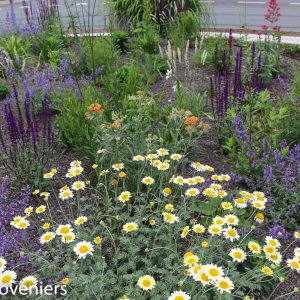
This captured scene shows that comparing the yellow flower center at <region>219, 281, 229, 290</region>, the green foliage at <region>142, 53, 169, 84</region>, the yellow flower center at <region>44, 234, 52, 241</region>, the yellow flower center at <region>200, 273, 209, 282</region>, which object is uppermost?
the green foliage at <region>142, 53, 169, 84</region>

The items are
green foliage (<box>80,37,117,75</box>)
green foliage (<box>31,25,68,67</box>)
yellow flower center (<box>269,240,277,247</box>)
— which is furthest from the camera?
green foliage (<box>31,25,68,67</box>)

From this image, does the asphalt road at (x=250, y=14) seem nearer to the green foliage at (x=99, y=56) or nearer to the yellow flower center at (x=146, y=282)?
the green foliage at (x=99, y=56)

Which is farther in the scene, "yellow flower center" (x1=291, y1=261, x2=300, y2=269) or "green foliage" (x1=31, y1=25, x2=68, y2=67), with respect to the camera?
"green foliage" (x1=31, y1=25, x2=68, y2=67)

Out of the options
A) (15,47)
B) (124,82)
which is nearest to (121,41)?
(15,47)

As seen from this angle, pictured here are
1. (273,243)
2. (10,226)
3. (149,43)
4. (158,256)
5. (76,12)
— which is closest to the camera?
(273,243)

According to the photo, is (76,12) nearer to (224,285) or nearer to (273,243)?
(273,243)

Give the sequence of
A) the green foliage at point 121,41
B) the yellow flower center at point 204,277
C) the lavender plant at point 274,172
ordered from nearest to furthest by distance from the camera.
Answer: the yellow flower center at point 204,277, the lavender plant at point 274,172, the green foliage at point 121,41

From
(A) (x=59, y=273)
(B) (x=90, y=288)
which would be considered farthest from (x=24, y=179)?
(B) (x=90, y=288)

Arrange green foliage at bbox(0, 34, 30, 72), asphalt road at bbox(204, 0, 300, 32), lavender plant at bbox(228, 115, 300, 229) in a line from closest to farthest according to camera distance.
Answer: lavender plant at bbox(228, 115, 300, 229) < green foliage at bbox(0, 34, 30, 72) < asphalt road at bbox(204, 0, 300, 32)

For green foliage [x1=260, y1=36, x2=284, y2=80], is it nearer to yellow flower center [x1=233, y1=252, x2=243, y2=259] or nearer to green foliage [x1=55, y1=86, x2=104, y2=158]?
green foliage [x1=55, y1=86, x2=104, y2=158]

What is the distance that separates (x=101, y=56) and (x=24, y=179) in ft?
9.32

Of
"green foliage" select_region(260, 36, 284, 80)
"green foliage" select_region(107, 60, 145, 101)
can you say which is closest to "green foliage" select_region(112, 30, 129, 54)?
"green foliage" select_region(107, 60, 145, 101)

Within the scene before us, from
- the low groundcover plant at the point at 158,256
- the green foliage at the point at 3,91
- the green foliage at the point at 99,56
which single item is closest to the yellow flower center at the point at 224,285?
the low groundcover plant at the point at 158,256

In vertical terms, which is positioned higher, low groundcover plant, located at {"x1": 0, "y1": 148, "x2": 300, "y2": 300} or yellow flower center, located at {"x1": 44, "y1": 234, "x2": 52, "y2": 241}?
yellow flower center, located at {"x1": 44, "y1": 234, "x2": 52, "y2": 241}
